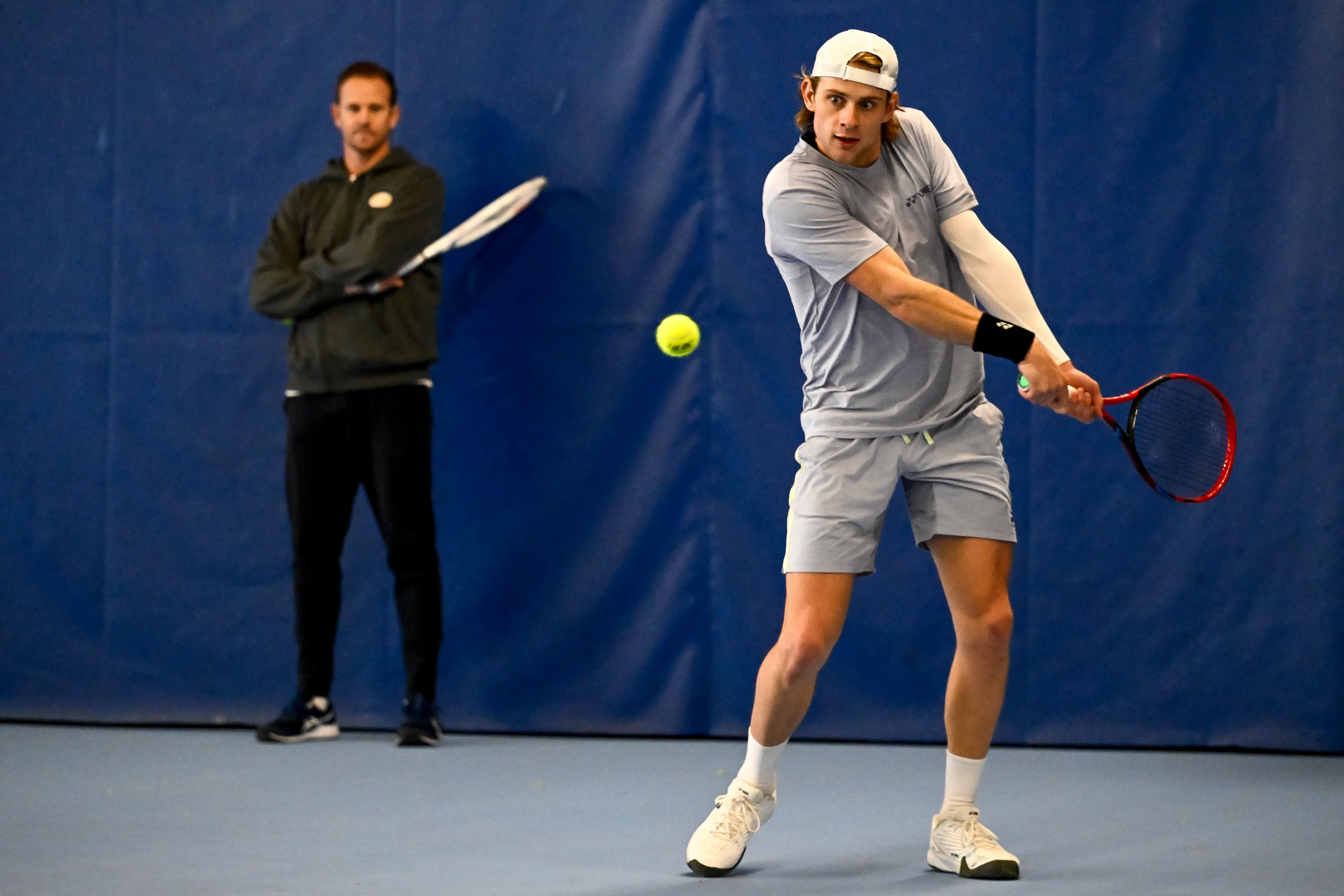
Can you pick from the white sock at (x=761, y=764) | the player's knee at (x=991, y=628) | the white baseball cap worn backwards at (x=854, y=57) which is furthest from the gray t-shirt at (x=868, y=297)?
the white sock at (x=761, y=764)

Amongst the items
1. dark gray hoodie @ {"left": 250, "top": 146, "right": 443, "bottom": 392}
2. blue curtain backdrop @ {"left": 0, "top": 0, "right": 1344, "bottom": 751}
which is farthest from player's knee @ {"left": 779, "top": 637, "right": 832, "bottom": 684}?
dark gray hoodie @ {"left": 250, "top": 146, "right": 443, "bottom": 392}

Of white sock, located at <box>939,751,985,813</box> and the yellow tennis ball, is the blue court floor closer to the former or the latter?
white sock, located at <box>939,751,985,813</box>

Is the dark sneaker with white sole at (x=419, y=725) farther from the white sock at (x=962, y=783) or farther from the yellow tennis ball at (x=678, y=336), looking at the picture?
the white sock at (x=962, y=783)

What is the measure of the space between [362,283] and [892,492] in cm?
217

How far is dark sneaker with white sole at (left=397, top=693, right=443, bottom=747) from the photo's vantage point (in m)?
4.48

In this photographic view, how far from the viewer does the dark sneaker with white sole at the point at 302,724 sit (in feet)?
15.1

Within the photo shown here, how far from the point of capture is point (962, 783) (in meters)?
2.99

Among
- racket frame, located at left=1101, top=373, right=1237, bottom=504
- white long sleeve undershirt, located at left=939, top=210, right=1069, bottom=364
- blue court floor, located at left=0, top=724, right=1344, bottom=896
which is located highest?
white long sleeve undershirt, located at left=939, top=210, right=1069, bottom=364

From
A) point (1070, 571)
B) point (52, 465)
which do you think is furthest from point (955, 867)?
point (52, 465)

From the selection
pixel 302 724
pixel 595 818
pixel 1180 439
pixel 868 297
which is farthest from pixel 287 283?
pixel 1180 439

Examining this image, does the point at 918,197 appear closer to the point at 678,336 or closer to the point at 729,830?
the point at 729,830

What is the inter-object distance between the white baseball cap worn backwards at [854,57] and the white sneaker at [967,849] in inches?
57.2

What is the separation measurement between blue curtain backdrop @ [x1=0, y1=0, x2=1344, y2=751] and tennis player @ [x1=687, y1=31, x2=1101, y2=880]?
4.80 ft

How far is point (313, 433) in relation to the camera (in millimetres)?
4570
